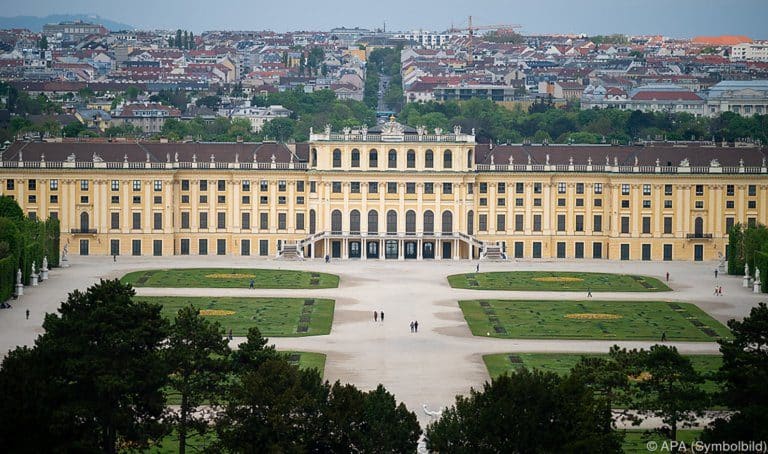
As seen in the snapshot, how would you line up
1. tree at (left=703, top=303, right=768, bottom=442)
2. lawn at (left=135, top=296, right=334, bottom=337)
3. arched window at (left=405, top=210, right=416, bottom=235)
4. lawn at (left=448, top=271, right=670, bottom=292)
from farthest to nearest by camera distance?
arched window at (left=405, top=210, right=416, bottom=235), lawn at (left=448, top=271, right=670, bottom=292), lawn at (left=135, top=296, right=334, bottom=337), tree at (left=703, top=303, right=768, bottom=442)

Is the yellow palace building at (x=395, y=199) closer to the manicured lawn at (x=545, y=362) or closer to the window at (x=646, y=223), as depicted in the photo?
the window at (x=646, y=223)

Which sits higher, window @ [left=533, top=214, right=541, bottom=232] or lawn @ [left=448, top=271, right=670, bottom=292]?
window @ [left=533, top=214, right=541, bottom=232]

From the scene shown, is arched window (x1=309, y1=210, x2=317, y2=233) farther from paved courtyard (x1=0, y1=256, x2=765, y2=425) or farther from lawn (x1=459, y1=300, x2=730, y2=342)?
lawn (x1=459, y1=300, x2=730, y2=342)

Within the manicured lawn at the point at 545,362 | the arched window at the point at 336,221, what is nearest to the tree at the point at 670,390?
the manicured lawn at the point at 545,362

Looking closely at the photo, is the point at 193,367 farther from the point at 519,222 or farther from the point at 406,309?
the point at 519,222

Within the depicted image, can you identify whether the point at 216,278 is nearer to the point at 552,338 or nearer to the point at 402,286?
the point at 402,286

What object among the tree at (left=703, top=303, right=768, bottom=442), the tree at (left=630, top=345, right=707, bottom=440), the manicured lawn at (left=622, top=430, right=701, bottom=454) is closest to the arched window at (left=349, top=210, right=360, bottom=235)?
the manicured lawn at (left=622, top=430, right=701, bottom=454)

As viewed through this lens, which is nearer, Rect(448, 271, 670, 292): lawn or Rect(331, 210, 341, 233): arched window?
Rect(448, 271, 670, 292): lawn

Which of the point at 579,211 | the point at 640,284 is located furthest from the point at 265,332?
the point at 579,211
